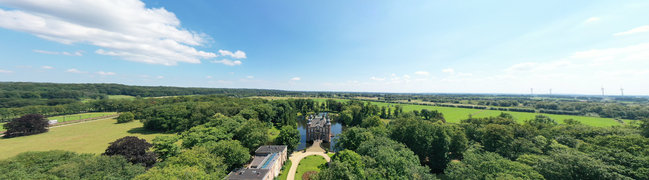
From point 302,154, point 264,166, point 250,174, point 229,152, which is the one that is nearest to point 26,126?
point 229,152

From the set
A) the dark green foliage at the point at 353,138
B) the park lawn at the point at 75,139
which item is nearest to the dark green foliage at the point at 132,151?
the park lawn at the point at 75,139

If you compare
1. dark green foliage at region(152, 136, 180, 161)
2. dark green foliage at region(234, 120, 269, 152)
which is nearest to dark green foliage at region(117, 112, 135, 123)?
dark green foliage at region(152, 136, 180, 161)

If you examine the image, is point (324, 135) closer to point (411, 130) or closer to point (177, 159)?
point (411, 130)

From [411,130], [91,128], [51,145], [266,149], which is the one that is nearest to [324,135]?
[266,149]

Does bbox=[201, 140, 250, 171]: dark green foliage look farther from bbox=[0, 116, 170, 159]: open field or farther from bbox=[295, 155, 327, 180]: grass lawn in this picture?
bbox=[0, 116, 170, 159]: open field

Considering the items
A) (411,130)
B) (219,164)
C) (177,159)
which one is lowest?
(219,164)

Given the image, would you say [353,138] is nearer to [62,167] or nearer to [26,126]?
[62,167]
